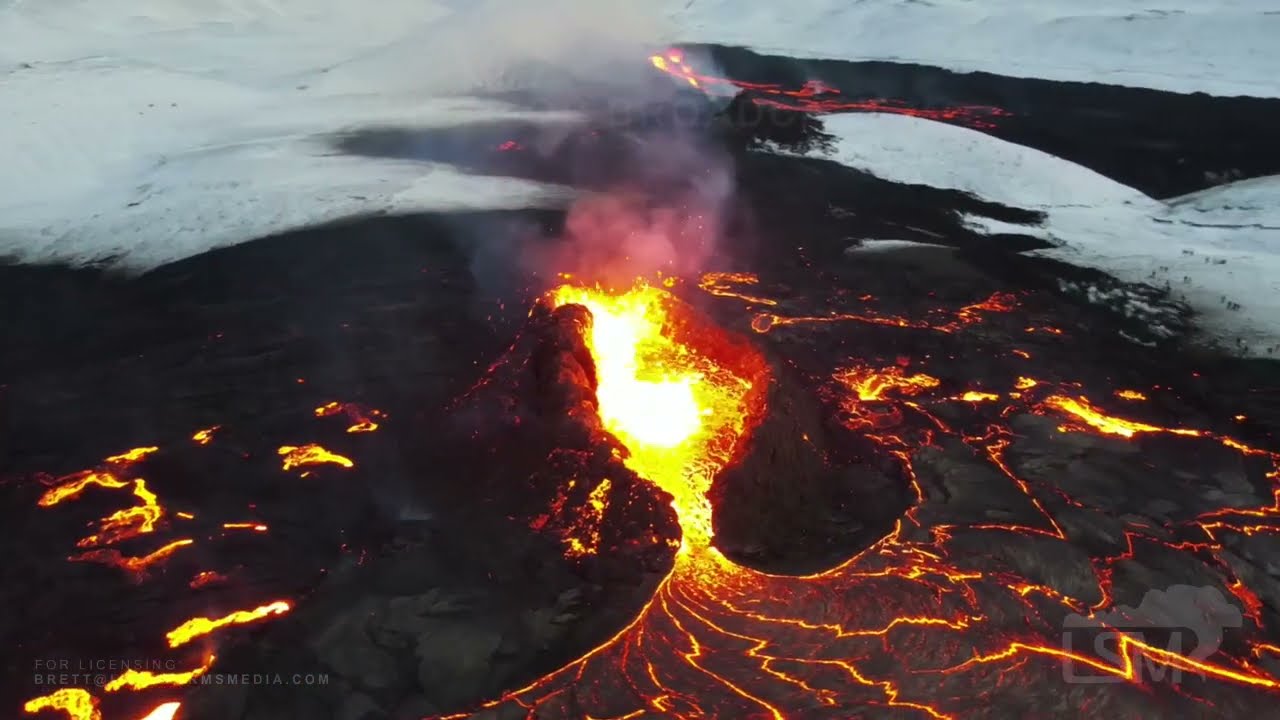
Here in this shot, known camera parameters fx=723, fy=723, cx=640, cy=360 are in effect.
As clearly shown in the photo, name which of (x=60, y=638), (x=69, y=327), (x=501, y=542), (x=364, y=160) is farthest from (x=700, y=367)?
(x=364, y=160)

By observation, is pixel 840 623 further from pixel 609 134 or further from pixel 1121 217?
pixel 609 134

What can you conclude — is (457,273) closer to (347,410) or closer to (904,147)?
(347,410)

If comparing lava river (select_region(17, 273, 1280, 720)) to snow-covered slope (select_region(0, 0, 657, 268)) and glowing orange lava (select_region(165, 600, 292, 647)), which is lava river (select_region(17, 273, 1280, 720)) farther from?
snow-covered slope (select_region(0, 0, 657, 268))

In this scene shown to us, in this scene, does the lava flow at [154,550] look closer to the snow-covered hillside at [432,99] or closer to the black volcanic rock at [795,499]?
the black volcanic rock at [795,499]

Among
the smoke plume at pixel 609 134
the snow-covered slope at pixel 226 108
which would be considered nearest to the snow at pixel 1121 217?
the smoke plume at pixel 609 134

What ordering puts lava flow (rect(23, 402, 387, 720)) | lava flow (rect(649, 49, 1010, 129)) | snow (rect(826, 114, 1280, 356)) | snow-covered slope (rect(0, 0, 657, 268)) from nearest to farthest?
lava flow (rect(23, 402, 387, 720)) < snow (rect(826, 114, 1280, 356)) < snow-covered slope (rect(0, 0, 657, 268)) < lava flow (rect(649, 49, 1010, 129))

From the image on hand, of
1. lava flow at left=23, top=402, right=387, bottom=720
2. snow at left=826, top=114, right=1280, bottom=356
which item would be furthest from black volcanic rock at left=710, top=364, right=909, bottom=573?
snow at left=826, top=114, right=1280, bottom=356

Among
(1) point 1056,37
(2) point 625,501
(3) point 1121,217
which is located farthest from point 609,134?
(1) point 1056,37

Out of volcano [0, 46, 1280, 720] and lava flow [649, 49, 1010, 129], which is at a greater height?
lava flow [649, 49, 1010, 129]
